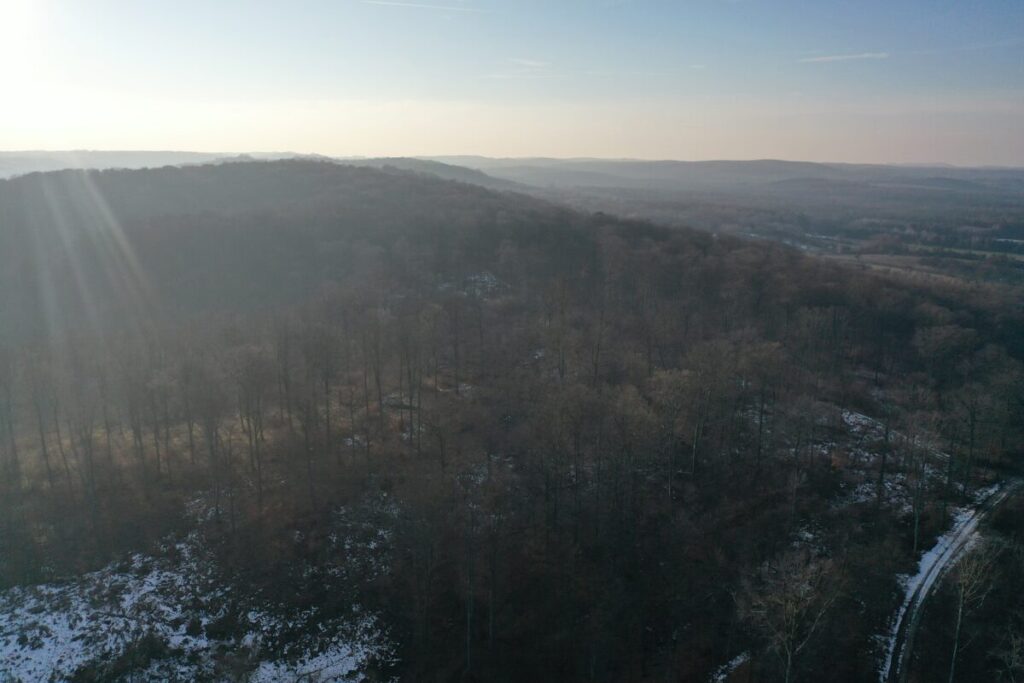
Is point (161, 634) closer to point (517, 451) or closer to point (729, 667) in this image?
point (517, 451)

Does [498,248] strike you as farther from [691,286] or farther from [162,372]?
[162,372]

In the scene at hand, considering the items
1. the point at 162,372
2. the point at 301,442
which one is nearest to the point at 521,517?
the point at 301,442

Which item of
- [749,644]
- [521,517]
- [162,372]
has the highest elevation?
[162,372]

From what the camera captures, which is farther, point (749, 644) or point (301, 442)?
point (301, 442)

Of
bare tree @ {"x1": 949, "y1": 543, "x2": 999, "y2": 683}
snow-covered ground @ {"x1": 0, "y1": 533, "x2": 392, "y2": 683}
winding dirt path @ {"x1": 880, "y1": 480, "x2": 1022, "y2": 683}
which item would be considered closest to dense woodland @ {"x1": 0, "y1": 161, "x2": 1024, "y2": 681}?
winding dirt path @ {"x1": 880, "y1": 480, "x2": 1022, "y2": 683}

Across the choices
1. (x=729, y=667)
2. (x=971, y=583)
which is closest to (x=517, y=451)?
(x=729, y=667)

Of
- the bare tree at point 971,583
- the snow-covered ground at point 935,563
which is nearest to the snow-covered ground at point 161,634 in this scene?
the snow-covered ground at point 935,563
